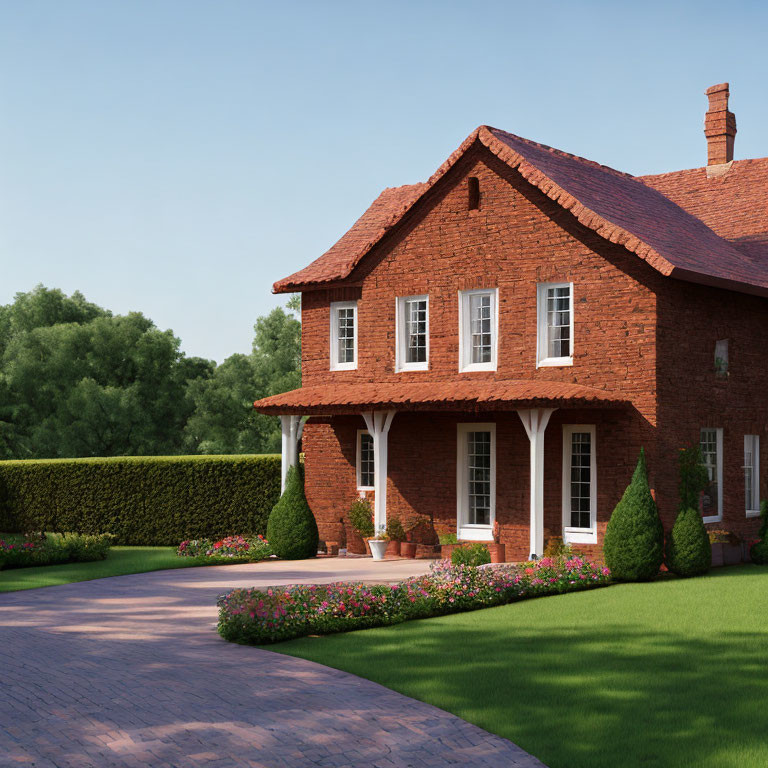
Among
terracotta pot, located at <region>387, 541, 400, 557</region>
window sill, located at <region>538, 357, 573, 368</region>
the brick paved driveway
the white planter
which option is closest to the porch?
the white planter

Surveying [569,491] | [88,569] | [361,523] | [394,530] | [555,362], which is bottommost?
[88,569]

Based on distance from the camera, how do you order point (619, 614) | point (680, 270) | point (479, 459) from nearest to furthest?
point (619, 614) → point (680, 270) → point (479, 459)

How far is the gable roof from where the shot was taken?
Result: 22.2 meters

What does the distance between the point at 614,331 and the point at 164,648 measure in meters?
12.4

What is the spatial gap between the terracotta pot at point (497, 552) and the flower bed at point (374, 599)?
3.57 meters

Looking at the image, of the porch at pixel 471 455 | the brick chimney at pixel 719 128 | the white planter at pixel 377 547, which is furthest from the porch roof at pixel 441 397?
the brick chimney at pixel 719 128

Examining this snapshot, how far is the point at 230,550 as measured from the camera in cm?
2445

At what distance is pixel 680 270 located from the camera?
21.0 metres

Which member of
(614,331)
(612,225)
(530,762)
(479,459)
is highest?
(612,225)

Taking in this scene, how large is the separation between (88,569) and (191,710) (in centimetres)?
1362

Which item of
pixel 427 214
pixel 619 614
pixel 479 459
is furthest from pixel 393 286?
pixel 619 614

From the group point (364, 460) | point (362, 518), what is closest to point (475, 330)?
point (364, 460)

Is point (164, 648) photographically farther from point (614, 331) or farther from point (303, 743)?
point (614, 331)

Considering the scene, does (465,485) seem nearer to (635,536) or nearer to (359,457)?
(359,457)
